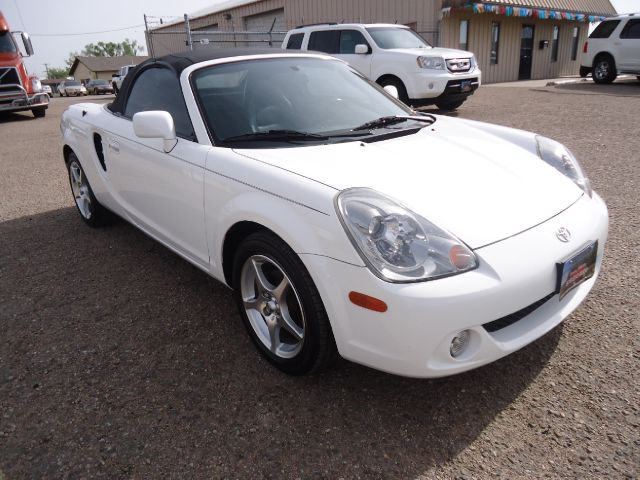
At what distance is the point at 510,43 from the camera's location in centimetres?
2023

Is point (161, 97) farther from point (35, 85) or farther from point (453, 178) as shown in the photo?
point (35, 85)

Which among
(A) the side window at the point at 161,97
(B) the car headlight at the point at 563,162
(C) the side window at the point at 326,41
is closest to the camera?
(B) the car headlight at the point at 563,162

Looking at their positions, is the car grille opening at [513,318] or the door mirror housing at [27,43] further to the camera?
the door mirror housing at [27,43]

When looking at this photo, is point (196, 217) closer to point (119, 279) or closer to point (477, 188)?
point (119, 279)

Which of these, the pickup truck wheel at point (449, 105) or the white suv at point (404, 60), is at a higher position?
the white suv at point (404, 60)

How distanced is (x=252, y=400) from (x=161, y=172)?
58.5 inches

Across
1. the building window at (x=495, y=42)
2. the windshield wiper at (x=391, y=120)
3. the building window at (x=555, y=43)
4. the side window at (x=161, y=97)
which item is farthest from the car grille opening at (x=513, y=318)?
the building window at (x=555, y=43)

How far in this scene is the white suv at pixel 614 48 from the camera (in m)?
14.2

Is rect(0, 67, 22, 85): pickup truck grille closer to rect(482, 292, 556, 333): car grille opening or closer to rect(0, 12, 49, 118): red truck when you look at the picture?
rect(0, 12, 49, 118): red truck

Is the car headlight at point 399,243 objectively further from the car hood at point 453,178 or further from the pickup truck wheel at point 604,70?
the pickup truck wheel at point 604,70

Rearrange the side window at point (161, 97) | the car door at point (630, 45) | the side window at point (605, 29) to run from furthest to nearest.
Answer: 1. the side window at point (605, 29)
2. the car door at point (630, 45)
3. the side window at point (161, 97)

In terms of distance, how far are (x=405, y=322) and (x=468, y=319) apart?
→ 238mm

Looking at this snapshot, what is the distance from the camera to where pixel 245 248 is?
2.30 metres

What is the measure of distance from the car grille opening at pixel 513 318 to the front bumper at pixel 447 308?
0.01 meters
